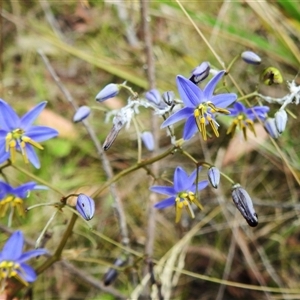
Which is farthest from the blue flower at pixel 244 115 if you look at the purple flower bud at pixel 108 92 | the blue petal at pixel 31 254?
the blue petal at pixel 31 254

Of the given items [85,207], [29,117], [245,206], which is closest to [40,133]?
[29,117]

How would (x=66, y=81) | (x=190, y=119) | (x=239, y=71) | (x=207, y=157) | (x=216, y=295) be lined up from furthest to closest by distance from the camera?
(x=66, y=81)
(x=239, y=71)
(x=207, y=157)
(x=216, y=295)
(x=190, y=119)

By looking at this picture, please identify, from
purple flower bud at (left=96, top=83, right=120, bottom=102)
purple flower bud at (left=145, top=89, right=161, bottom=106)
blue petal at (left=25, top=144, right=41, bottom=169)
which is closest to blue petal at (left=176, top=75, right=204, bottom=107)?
purple flower bud at (left=145, top=89, right=161, bottom=106)

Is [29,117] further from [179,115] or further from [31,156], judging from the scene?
[179,115]

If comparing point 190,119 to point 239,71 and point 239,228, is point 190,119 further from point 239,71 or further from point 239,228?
point 239,71

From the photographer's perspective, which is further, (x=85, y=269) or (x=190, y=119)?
(x=85, y=269)

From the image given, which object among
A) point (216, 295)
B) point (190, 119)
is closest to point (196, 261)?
point (216, 295)

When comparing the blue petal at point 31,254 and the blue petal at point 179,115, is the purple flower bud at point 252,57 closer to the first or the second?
the blue petal at point 179,115
